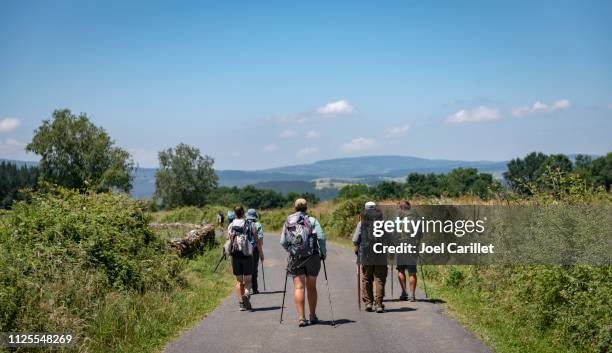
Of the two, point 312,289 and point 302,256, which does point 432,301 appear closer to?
point 312,289

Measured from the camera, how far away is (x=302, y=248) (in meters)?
10.6

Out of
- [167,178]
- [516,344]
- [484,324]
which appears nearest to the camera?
[516,344]

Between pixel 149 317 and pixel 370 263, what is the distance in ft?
14.7

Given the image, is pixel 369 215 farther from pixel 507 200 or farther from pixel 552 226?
pixel 507 200

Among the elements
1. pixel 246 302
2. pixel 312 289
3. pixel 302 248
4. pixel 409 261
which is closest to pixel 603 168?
pixel 409 261

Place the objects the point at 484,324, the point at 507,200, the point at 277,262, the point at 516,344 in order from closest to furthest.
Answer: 1. the point at 516,344
2. the point at 484,324
3. the point at 507,200
4. the point at 277,262

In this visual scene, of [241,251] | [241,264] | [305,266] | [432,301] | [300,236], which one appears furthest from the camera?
[432,301]

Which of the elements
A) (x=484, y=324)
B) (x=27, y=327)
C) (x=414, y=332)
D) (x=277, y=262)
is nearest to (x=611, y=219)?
(x=484, y=324)

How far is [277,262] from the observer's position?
24.2 metres

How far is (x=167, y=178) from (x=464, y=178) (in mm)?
63596

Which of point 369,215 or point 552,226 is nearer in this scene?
point 552,226

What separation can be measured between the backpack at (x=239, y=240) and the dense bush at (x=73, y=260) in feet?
7.05

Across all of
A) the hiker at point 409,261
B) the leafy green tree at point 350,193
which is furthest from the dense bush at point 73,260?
the leafy green tree at point 350,193

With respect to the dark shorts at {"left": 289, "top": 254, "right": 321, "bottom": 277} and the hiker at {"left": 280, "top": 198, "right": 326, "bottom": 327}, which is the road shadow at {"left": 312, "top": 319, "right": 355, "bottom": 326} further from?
the dark shorts at {"left": 289, "top": 254, "right": 321, "bottom": 277}
